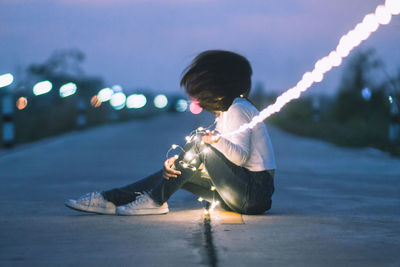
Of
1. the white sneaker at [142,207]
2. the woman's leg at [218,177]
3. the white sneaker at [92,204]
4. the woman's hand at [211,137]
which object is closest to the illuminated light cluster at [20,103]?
the white sneaker at [92,204]

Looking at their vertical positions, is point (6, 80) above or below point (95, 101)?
below

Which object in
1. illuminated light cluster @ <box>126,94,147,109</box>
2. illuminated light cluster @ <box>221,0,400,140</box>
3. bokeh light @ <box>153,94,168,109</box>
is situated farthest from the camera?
bokeh light @ <box>153,94,168,109</box>

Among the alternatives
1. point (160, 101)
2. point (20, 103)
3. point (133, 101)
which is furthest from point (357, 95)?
point (160, 101)

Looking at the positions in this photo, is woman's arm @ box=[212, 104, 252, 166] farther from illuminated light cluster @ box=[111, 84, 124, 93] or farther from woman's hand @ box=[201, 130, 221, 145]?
illuminated light cluster @ box=[111, 84, 124, 93]

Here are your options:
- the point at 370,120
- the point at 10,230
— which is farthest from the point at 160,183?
the point at 370,120

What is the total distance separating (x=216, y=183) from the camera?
5059 millimetres

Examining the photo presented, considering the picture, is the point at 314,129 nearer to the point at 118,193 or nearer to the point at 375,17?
the point at 118,193

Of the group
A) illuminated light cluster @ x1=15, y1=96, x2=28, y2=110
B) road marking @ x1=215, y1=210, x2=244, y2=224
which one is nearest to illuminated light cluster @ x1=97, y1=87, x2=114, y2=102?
illuminated light cluster @ x1=15, y1=96, x2=28, y2=110

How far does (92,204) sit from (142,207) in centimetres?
39

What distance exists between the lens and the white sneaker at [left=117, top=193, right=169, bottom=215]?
5.22 metres

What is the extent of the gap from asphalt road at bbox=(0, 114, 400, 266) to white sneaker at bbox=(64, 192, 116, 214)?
2.6 inches

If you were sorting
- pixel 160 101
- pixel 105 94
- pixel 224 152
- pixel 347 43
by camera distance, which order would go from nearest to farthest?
pixel 347 43 → pixel 224 152 → pixel 105 94 → pixel 160 101

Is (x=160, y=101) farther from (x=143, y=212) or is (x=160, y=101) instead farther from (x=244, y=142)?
(x=244, y=142)

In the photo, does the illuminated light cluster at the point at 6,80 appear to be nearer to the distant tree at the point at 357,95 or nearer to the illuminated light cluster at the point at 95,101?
the distant tree at the point at 357,95
